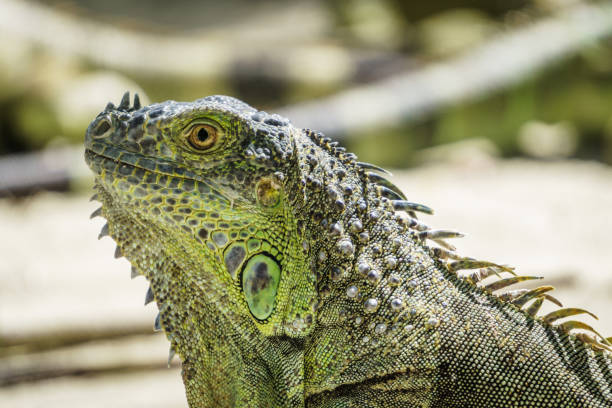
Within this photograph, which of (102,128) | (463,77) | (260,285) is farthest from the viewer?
(463,77)

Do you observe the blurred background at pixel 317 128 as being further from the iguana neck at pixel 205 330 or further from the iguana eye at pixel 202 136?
the iguana eye at pixel 202 136

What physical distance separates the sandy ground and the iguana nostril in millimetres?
3043

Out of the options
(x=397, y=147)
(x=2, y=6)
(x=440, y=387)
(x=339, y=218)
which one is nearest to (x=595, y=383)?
(x=440, y=387)

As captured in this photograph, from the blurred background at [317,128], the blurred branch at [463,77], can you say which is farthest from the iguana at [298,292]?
the blurred branch at [463,77]

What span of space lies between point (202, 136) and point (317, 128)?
925cm

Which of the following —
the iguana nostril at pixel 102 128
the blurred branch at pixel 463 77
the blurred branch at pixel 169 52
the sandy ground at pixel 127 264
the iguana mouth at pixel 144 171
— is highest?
the blurred branch at pixel 169 52

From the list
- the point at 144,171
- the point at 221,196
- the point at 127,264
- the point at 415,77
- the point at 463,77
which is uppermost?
the point at 415,77

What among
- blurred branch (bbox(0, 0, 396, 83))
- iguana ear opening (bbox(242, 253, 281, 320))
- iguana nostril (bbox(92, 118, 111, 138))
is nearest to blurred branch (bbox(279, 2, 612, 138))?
blurred branch (bbox(0, 0, 396, 83))

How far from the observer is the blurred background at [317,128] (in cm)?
598

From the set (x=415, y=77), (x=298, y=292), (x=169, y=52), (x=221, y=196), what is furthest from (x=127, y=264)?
(x=169, y=52)

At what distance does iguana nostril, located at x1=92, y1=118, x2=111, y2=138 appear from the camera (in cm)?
289

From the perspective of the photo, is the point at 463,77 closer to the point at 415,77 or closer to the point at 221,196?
the point at 415,77

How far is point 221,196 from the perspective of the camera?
9.27 feet

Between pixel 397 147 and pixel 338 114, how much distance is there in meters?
1.27
